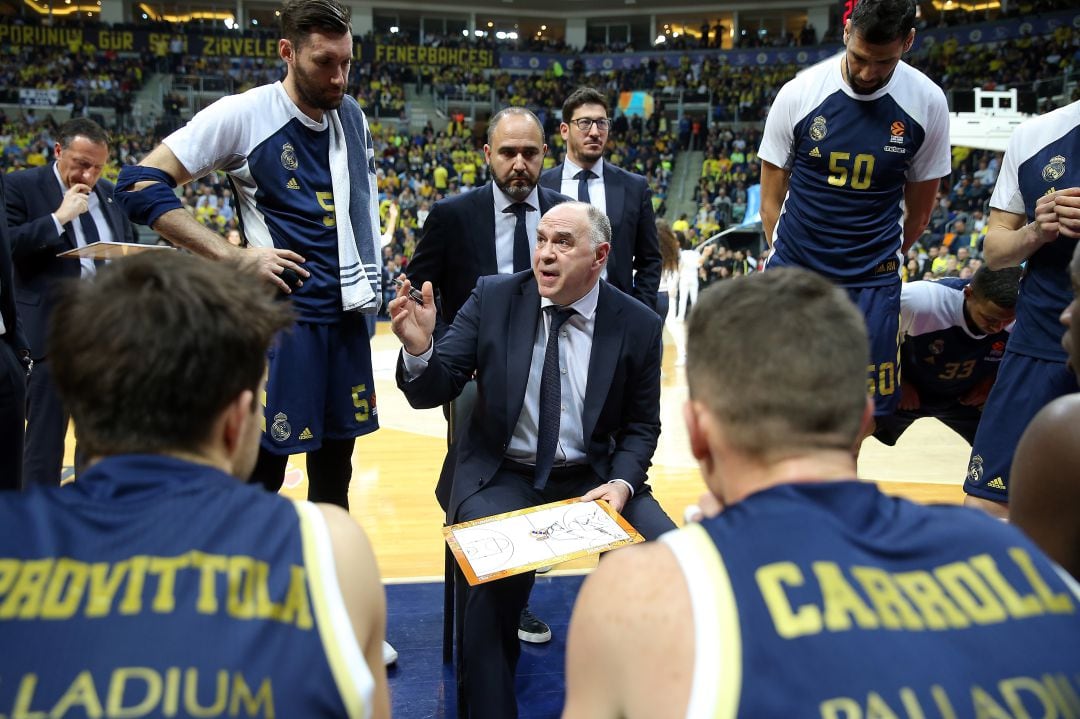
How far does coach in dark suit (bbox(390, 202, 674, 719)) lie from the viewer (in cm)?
279

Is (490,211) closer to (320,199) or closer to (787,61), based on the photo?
(320,199)

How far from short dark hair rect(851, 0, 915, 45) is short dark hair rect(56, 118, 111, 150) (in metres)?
3.57

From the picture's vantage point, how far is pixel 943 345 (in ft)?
12.6

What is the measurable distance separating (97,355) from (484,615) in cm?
152

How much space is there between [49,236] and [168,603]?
150 inches

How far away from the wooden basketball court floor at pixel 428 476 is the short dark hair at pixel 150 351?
2792 mm

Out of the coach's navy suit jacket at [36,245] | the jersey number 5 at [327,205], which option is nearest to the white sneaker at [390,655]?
the jersey number 5 at [327,205]

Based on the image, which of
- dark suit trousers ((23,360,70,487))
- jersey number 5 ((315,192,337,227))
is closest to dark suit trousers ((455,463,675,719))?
jersey number 5 ((315,192,337,227))

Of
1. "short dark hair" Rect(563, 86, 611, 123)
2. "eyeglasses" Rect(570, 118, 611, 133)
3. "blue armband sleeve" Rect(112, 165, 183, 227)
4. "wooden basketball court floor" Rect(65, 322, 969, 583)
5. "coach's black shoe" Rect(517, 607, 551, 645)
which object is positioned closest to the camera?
"blue armband sleeve" Rect(112, 165, 183, 227)

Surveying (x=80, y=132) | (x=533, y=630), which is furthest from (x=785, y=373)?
(x=80, y=132)

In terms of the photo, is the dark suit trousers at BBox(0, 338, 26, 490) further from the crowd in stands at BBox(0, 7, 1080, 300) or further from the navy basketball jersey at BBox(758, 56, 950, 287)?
the crowd in stands at BBox(0, 7, 1080, 300)

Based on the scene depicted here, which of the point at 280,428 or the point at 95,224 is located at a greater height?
the point at 95,224

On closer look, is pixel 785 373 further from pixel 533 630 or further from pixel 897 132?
pixel 533 630

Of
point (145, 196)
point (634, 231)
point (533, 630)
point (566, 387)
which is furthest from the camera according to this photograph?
point (634, 231)
